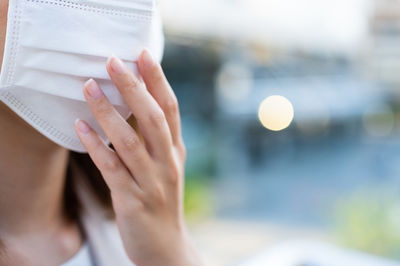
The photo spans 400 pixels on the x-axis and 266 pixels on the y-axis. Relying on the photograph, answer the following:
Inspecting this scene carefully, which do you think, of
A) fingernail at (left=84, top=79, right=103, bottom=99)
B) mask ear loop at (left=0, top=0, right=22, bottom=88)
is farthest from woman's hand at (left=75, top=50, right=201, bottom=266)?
mask ear loop at (left=0, top=0, right=22, bottom=88)

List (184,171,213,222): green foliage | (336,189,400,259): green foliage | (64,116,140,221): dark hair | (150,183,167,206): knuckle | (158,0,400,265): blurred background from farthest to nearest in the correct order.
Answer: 1. (184,171,213,222): green foliage
2. (158,0,400,265): blurred background
3. (336,189,400,259): green foliage
4. (64,116,140,221): dark hair
5. (150,183,167,206): knuckle

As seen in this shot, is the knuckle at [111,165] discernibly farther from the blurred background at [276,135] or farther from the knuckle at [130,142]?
the blurred background at [276,135]

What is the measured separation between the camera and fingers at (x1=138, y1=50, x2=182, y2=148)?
0.66m

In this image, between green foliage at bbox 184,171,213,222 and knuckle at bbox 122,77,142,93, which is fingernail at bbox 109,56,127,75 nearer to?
knuckle at bbox 122,77,142,93

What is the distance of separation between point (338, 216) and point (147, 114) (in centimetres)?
352

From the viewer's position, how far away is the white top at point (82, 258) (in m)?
0.80

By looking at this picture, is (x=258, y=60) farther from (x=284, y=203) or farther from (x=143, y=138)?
(x=143, y=138)

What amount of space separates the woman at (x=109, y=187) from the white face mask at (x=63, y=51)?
4 centimetres

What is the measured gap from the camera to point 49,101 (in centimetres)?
67

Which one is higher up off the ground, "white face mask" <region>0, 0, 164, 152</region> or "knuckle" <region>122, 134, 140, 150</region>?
"white face mask" <region>0, 0, 164, 152</region>

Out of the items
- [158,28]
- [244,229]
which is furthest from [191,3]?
[158,28]

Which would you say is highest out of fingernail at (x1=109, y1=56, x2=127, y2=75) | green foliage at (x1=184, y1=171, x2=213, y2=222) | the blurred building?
fingernail at (x1=109, y1=56, x2=127, y2=75)

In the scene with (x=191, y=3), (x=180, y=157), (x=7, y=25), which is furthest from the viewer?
(x=191, y=3)

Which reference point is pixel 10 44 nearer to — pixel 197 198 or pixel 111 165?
pixel 111 165
